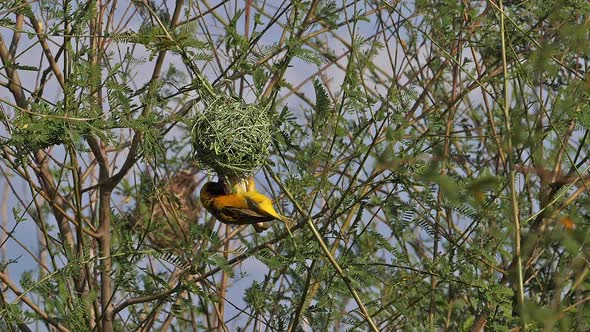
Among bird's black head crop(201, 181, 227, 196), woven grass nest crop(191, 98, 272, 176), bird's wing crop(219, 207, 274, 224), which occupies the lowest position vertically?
bird's wing crop(219, 207, 274, 224)

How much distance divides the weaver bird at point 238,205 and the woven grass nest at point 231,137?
8cm

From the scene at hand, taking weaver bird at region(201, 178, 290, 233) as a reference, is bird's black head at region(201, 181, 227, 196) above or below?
above

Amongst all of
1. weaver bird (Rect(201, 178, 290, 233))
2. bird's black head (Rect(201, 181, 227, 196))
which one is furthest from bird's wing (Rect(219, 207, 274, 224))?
bird's black head (Rect(201, 181, 227, 196))

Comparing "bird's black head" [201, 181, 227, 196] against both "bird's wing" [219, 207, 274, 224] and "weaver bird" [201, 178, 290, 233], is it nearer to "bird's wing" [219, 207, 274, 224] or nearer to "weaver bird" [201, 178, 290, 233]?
"weaver bird" [201, 178, 290, 233]

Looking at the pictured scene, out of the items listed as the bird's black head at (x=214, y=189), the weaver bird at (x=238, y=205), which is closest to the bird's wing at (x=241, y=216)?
the weaver bird at (x=238, y=205)

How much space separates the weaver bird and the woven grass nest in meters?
0.08

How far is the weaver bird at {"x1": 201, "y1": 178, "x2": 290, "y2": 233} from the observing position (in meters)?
3.08

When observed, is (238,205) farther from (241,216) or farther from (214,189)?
(214,189)

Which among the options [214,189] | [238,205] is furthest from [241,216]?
[214,189]

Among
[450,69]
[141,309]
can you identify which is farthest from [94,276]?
[450,69]

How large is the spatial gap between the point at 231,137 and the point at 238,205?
230 mm

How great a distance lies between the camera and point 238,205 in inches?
123

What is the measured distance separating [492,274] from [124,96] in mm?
1778

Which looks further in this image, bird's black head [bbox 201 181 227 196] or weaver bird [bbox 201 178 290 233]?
bird's black head [bbox 201 181 227 196]
